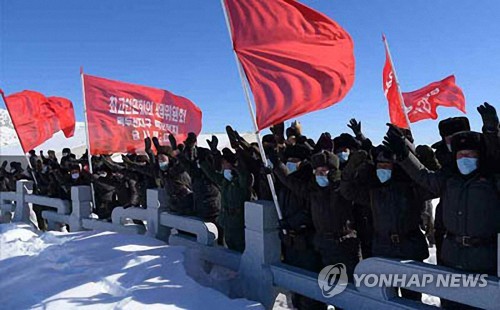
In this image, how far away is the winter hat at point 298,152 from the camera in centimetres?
485

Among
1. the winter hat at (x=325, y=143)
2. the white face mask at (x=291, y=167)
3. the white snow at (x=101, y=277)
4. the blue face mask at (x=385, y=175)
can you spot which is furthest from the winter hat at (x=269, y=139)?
the blue face mask at (x=385, y=175)

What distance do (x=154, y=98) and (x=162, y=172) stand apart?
3.45m

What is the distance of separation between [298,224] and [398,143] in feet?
4.64

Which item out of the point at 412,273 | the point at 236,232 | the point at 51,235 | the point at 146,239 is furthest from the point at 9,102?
the point at 412,273

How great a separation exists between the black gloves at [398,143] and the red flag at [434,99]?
6632 millimetres

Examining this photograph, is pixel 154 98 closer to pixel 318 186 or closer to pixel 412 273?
pixel 318 186

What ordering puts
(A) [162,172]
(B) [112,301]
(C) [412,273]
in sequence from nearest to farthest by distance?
(C) [412,273]
(B) [112,301]
(A) [162,172]

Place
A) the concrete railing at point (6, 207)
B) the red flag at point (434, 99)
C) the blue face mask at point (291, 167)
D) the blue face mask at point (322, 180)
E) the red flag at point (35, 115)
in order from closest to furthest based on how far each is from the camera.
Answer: the blue face mask at point (322, 180) → the blue face mask at point (291, 167) → the red flag at point (434, 99) → the red flag at point (35, 115) → the concrete railing at point (6, 207)

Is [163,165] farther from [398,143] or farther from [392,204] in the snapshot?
[398,143]

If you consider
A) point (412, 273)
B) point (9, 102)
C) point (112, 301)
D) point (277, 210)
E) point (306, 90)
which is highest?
point (9, 102)

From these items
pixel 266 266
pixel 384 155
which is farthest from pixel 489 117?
pixel 266 266

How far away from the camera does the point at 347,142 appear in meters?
5.29

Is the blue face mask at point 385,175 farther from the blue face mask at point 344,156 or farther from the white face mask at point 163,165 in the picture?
the white face mask at point 163,165

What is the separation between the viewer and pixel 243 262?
16.6ft
